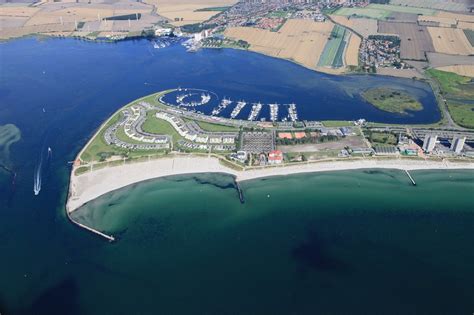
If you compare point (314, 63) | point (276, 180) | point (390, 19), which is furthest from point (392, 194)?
point (390, 19)

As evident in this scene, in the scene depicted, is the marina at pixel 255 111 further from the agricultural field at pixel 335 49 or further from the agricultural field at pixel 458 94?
the agricultural field at pixel 458 94

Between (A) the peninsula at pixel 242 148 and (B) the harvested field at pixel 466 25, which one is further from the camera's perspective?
(B) the harvested field at pixel 466 25

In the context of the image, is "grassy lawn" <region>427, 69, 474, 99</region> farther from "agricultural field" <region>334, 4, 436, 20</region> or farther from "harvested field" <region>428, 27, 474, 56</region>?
A: "agricultural field" <region>334, 4, 436, 20</region>

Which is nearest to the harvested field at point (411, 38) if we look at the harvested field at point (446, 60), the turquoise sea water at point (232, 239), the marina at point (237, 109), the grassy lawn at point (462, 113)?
the harvested field at point (446, 60)

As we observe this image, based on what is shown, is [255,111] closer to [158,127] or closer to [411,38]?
[158,127]

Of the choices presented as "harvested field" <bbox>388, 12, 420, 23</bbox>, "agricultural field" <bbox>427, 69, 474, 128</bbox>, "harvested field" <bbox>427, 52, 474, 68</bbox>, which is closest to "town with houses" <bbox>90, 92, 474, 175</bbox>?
"agricultural field" <bbox>427, 69, 474, 128</bbox>

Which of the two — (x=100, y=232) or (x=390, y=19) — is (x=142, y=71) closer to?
(x=100, y=232)
